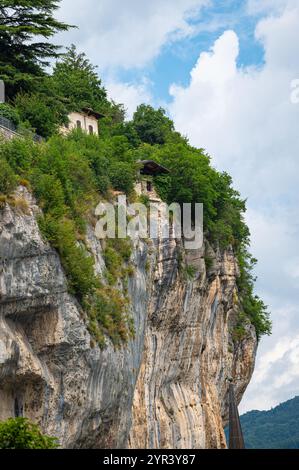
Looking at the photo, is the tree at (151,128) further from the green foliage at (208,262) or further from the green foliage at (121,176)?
the green foliage at (121,176)

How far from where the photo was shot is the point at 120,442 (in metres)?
33.2

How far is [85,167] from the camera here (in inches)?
1420

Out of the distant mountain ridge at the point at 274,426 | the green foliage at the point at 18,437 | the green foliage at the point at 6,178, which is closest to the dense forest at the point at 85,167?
the green foliage at the point at 6,178

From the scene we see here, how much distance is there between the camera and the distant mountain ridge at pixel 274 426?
152200 millimetres

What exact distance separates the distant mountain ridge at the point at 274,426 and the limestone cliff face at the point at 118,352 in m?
93.7

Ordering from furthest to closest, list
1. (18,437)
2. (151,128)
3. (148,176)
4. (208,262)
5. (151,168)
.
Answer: (151,128), (208,262), (151,168), (148,176), (18,437)

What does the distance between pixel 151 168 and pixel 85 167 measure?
402 inches

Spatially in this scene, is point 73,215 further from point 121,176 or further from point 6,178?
point 121,176

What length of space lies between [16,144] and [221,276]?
23.8 m

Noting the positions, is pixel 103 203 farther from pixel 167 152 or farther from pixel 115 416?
pixel 167 152

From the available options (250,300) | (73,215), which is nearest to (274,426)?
(250,300)

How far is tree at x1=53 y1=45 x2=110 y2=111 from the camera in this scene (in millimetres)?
52625

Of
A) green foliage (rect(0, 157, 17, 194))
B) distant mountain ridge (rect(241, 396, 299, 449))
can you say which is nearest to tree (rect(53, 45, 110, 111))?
green foliage (rect(0, 157, 17, 194))
